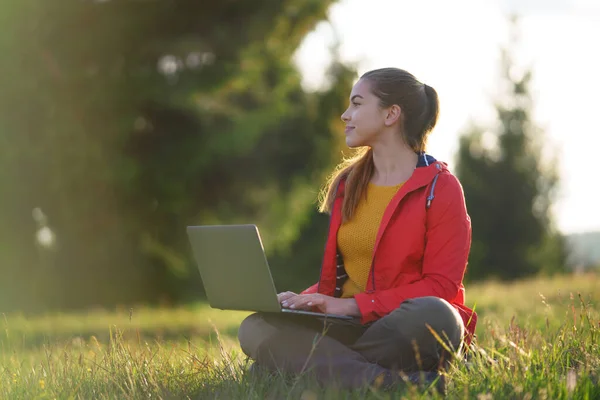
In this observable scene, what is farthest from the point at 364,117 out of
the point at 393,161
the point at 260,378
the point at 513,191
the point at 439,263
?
the point at 513,191

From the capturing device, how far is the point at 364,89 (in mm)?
3861

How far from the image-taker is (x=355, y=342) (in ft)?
11.7

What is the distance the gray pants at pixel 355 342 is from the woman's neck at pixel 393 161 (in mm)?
740

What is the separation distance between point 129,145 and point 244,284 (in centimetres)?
1072

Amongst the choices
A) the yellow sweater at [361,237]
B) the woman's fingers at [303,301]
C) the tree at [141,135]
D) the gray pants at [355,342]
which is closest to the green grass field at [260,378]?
the gray pants at [355,342]

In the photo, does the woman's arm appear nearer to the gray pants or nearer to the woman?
the woman

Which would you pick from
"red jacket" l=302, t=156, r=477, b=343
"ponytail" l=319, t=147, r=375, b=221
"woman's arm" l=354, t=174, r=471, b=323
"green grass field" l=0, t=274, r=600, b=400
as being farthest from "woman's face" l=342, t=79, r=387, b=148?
"green grass field" l=0, t=274, r=600, b=400

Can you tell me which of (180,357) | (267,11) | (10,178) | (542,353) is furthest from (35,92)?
(542,353)

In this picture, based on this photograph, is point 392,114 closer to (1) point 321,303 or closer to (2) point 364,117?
(2) point 364,117

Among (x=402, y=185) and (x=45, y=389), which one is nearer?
(x=45, y=389)

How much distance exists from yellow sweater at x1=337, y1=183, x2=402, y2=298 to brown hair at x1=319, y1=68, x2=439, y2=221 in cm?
5

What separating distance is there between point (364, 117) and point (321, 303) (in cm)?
97

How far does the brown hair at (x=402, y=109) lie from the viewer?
3844mm

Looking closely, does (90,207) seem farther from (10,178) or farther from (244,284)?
(244,284)
